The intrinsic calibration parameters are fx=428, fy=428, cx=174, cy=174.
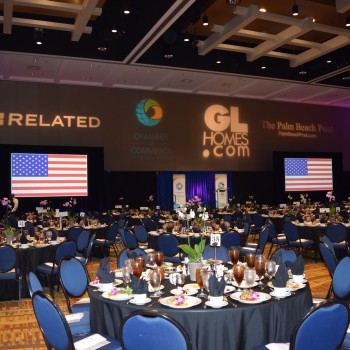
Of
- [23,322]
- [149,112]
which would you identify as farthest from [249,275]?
[149,112]

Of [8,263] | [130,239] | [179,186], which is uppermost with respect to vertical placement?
[179,186]

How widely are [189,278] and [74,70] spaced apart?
458 inches

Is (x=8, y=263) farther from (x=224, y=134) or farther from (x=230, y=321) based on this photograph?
(x=224, y=134)

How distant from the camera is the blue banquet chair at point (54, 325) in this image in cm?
276

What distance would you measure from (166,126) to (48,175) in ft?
16.8

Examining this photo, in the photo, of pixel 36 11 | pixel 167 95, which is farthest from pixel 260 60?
pixel 36 11

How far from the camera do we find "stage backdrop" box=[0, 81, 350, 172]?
1523 centimetres

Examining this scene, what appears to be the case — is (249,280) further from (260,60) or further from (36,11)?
(260,60)

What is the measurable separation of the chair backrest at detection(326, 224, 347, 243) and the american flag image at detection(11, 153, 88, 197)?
983 centimetres

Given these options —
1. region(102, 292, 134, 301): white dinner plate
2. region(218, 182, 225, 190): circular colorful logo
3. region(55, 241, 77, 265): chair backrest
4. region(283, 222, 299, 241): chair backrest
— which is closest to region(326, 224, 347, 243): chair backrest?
region(283, 222, 299, 241): chair backrest

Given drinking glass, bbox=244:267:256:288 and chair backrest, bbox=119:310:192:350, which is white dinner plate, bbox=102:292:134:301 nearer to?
chair backrest, bbox=119:310:192:350

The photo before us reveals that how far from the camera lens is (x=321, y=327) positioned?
2494mm

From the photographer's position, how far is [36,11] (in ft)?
37.1

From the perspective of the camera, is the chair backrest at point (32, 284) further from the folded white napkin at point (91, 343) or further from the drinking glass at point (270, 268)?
the drinking glass at point (270, 268)
